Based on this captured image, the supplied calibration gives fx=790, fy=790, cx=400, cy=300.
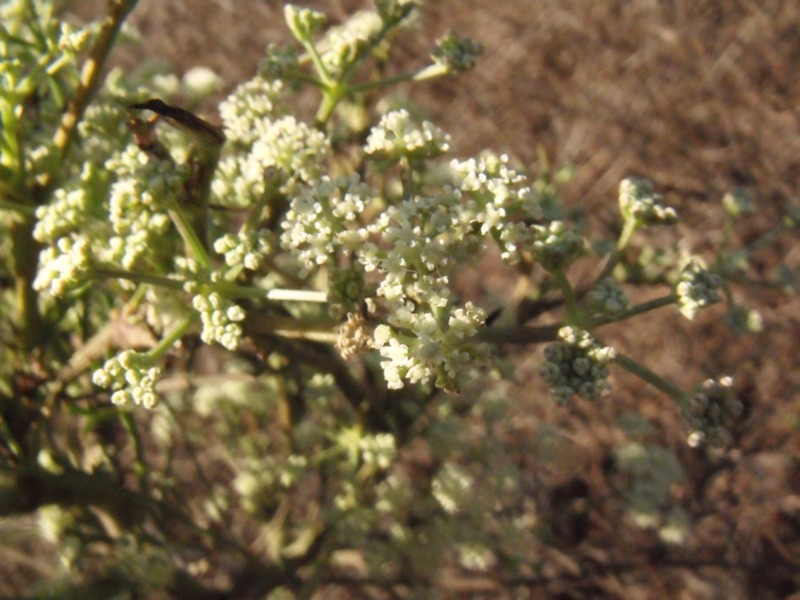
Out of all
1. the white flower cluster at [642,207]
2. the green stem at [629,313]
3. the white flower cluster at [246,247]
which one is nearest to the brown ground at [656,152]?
the white flower cluster at [642,207]

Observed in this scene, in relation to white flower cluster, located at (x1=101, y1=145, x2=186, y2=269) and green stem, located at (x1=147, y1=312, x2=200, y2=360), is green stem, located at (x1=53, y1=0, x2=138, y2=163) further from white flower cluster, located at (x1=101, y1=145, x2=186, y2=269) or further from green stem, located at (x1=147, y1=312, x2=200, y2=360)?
green stem, located at (x1=147, y1=312, x2=200, y2=360)

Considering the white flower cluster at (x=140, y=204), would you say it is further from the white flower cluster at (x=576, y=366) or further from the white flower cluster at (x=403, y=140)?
the white flower cluster at (x=576, y=366)

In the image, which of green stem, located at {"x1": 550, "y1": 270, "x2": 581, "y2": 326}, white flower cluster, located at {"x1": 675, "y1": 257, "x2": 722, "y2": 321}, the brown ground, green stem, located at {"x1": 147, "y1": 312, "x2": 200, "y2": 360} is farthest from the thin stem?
the brown ground

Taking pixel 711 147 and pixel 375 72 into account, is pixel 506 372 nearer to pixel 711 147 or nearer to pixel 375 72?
pixel 375 72

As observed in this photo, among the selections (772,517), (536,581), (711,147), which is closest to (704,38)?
(711,147)

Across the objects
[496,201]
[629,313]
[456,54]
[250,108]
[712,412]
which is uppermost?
[456,54]

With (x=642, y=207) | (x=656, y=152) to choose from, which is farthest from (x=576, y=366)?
(x=656, y=152)

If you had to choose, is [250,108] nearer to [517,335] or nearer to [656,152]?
[517,335]
